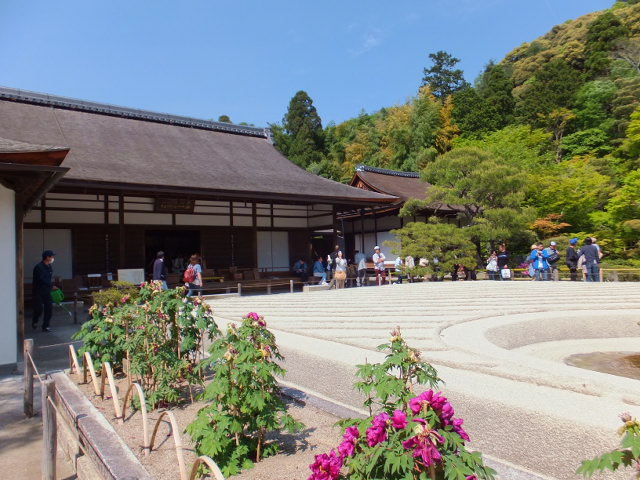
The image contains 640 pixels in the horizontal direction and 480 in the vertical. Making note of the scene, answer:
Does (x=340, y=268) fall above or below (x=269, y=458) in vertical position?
above

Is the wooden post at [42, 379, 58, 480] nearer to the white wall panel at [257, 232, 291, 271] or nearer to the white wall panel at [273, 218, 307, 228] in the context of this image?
the white wall panel at [257, 232, 291, 271]

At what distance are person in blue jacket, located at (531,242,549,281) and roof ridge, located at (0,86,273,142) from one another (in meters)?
11.2

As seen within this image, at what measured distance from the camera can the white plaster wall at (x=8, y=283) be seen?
5500 millimetres

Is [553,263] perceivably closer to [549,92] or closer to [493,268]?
[493,268]

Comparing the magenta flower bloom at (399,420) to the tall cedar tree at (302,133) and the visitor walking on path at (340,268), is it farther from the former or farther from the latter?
the tall cedar tree at (302,133)

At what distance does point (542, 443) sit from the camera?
2.59 m

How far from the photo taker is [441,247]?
1440 centimetres

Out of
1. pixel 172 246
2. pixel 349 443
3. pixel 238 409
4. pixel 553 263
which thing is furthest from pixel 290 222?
pixel 349 443

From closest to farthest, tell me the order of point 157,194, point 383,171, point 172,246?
point 157,194, point 172,246, point 383,171

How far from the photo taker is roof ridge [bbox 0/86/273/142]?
44.2 feet

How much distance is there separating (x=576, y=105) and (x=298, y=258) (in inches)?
1053

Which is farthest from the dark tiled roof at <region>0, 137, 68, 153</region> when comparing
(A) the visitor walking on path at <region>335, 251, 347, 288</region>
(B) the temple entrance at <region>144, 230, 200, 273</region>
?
(B) the temple entrance at <region>144, 230, 200, 273</region>

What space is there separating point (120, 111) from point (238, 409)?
1532cm

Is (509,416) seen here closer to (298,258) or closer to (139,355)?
(139,355)
